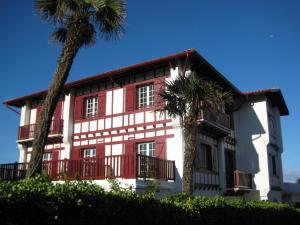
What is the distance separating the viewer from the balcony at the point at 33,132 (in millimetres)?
20844

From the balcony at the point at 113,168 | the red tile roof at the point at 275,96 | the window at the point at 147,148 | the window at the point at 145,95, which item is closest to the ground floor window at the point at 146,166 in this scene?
the balcony at the point at 113,168

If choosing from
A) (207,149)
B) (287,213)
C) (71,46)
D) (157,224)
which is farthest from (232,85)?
(157,224)

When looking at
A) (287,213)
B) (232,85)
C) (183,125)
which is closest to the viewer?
(183,125)

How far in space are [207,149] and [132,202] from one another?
1245 centimetres

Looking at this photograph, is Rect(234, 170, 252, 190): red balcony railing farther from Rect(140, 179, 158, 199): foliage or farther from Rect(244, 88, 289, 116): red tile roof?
Rect(140, 179, 158, 199): foliage

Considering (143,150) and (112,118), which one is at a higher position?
(112,118)

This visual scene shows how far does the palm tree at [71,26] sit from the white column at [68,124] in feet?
30.6

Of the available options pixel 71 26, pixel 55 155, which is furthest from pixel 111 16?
pixel 55 155

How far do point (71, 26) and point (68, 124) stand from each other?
10.5 metres

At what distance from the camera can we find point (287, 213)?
16344 mm

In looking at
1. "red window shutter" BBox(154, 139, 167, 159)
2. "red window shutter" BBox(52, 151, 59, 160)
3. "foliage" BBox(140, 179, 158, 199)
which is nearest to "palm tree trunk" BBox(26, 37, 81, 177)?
"foliage" BBox(140, 179, 158, 199)

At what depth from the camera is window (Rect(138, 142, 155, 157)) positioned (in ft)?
58.4

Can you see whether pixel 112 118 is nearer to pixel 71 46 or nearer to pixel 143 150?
pixel 143 150

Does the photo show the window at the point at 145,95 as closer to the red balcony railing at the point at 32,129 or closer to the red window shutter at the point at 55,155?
the red balcony railing at the point at 32,129
